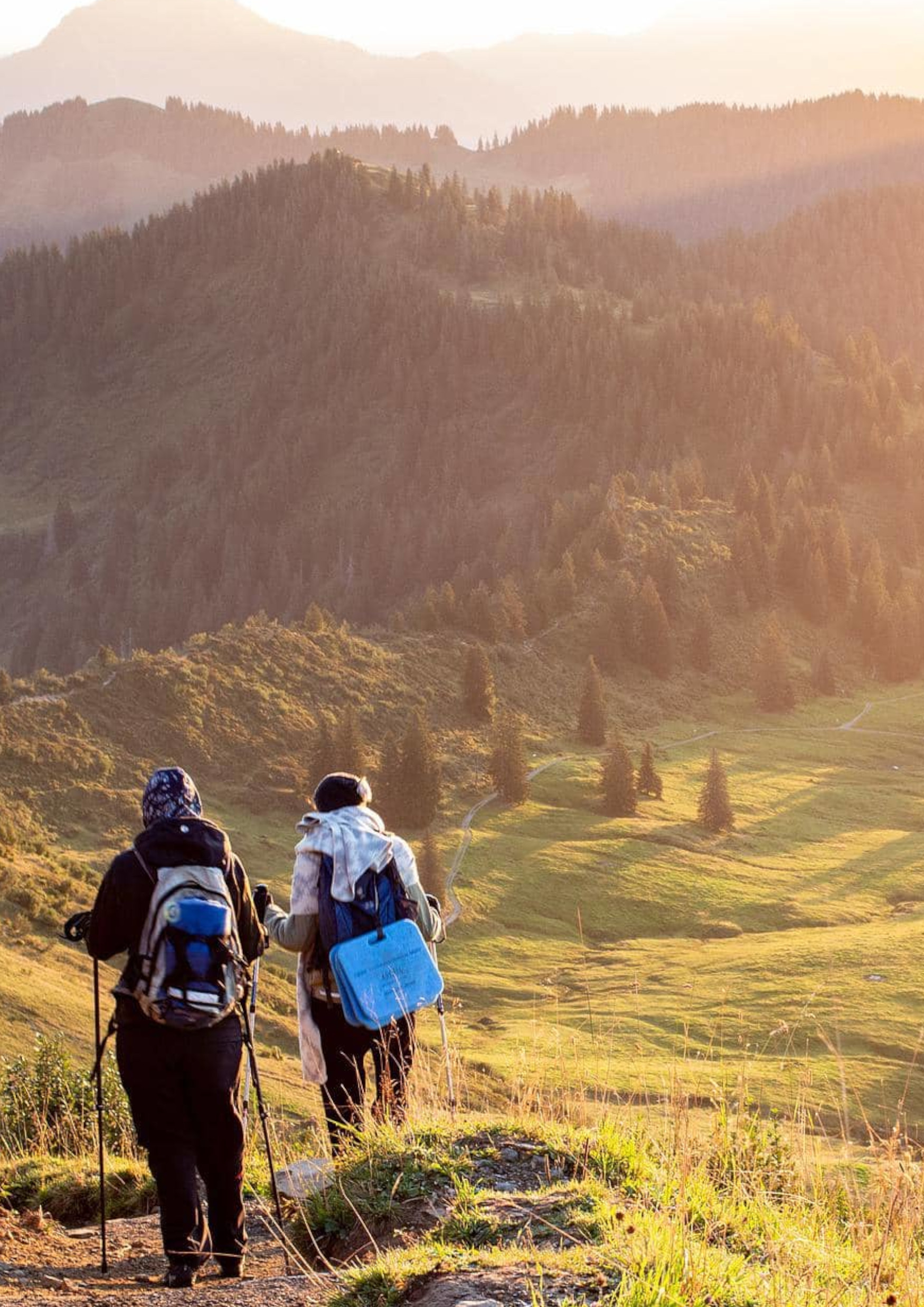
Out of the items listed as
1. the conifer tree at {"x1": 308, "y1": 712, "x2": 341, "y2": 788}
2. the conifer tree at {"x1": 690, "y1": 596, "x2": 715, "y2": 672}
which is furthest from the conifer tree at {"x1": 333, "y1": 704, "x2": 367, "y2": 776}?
the conifer tree at {"x1": 690, "y1": 596, "x2": 715, "y2": 672}

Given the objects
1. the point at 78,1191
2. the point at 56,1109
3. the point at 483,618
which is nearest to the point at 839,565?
the point at 483,618

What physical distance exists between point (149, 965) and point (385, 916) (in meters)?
2.08

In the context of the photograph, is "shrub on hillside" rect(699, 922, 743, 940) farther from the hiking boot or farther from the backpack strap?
the backpack strap

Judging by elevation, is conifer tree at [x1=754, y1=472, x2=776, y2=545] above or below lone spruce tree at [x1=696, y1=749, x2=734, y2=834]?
above

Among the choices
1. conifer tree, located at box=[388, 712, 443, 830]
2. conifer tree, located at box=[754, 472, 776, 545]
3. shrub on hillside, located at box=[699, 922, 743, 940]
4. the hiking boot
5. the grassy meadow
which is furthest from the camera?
conifer tree, located at box=[754, 472, 776, 545]

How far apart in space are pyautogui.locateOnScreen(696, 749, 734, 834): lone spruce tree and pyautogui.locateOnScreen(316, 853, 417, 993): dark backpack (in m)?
63.9

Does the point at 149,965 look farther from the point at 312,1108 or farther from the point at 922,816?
the point at 922,816

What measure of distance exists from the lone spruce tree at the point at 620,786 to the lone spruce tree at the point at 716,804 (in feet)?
11.9

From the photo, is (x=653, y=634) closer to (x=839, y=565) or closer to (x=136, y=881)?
(x=839, y=565)

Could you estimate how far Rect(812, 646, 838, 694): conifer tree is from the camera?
107938 mm

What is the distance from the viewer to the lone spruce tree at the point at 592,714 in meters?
88.8

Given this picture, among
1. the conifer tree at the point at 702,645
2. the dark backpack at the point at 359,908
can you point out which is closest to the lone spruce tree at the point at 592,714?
the conifer tree at the point at 702,645

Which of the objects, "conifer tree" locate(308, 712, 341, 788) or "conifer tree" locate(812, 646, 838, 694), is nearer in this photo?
"conifer tree" locate(308, 712, 341, 788)

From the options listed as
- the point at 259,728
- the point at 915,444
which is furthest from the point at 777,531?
the point at 259,728
